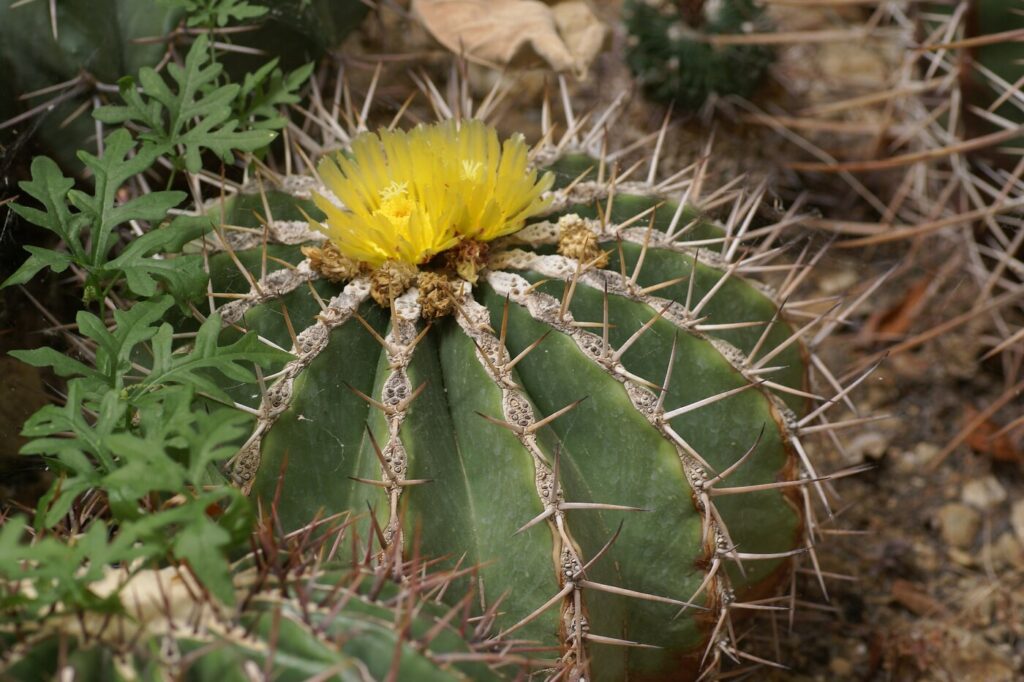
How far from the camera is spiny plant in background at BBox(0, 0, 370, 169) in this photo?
6.10 feet

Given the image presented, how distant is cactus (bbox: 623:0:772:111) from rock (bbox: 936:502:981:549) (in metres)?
1.14

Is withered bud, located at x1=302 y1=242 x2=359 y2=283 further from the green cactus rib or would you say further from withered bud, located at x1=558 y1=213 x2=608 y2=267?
withered bud, located at x1=558 y1=213 x2=608 y2=267

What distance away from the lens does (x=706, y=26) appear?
2.61 m

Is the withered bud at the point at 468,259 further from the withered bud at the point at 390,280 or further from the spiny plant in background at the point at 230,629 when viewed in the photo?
the spiny plant in background at the point at 230,629

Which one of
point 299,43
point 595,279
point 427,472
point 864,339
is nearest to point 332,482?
point 427,472

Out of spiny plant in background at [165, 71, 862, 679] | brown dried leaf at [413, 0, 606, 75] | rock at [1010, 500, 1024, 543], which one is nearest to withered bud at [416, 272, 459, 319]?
spiny plant in background at [165, 71, 862, 679]

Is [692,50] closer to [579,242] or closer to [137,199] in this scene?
[579,242]

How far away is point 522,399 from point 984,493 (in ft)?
4.54

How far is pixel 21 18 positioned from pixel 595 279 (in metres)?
1.15

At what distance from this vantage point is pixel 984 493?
2.34 m

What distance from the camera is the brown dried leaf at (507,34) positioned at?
2.15 meters

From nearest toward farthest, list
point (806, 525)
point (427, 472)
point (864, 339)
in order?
point (427, 472) → point (806, 525) → point (864, 339)

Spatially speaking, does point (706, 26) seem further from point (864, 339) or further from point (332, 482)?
point (332, 482)

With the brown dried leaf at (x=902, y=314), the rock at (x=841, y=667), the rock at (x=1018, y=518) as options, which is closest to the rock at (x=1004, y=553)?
the rock at (x=1018, y=518)
